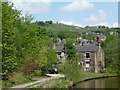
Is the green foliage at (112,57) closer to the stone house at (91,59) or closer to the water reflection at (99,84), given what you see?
the stone house at (91,59)

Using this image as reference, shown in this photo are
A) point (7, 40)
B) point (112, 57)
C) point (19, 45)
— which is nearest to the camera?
point (7, 40)

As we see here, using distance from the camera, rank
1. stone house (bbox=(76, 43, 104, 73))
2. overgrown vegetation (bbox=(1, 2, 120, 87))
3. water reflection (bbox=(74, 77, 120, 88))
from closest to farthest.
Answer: overgrown vegetation (bbox=(1, 2, 120, 87)) < water reflection (bbox=(74, 77, 120, 88)) < stone house (bbox=(76, 43, 104, 73))

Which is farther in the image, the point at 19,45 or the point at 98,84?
the point at 98,84

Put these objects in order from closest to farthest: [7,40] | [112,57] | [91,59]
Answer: [7,40] → [112,57] → [91,59]

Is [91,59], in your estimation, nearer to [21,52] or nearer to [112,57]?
[112,57]

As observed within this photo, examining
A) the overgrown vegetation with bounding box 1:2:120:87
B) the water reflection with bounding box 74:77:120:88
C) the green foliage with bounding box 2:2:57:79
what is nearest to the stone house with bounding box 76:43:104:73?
the overgrown vegetation with bounding box 1:2:120:87

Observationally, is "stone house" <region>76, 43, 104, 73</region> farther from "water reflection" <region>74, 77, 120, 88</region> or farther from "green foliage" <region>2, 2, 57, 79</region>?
"green foliage" <region>2, 2, 57, 79</region>

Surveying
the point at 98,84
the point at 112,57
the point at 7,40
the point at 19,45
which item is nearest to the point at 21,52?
the point at 19,45

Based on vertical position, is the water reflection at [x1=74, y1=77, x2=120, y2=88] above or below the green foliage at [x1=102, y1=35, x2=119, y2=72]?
below

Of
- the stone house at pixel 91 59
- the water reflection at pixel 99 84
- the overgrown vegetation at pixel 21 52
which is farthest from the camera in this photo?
the stone house at pixel 91 59

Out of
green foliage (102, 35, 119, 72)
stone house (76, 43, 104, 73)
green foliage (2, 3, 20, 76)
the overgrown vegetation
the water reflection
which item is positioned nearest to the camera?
green foliage (2, 3, 20, 76)

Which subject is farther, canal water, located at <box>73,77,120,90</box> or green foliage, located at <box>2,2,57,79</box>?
canal water, located at <box>73,77,120,90</box>

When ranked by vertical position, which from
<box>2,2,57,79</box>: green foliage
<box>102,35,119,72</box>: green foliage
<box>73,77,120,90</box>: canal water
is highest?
<box>2,2,57,79</box>: green foliage

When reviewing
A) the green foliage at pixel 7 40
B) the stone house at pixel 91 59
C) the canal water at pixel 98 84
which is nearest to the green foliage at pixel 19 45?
the green foliage at pixel 7 40
